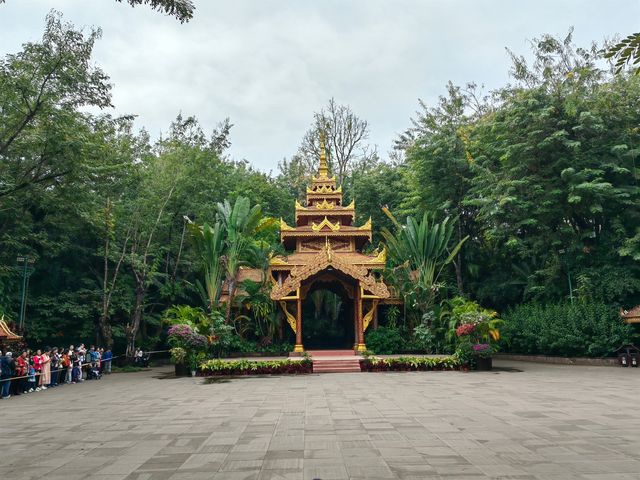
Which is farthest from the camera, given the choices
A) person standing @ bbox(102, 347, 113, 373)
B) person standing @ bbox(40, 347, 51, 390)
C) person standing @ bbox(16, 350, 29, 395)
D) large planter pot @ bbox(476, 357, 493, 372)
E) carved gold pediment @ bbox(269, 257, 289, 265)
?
carved gold pediment @ bbox(269, 257, 289, 265)

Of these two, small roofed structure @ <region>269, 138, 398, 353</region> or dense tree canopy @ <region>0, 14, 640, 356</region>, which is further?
small roofed structure @ <region>269, 138, 398, 353</region>

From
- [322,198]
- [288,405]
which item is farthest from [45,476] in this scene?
[322,198]

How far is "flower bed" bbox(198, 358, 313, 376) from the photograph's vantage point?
1659 centimetres

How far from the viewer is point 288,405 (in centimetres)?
966

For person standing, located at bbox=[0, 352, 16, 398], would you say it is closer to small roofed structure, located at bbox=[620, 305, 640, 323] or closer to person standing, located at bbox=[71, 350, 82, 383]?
person standing, located at bbox=[71, 350, 82, 383]

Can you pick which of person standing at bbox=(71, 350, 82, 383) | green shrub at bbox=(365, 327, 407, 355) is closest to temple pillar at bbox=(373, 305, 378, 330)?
green shrub at bbox=(365, 327, 407, 355)

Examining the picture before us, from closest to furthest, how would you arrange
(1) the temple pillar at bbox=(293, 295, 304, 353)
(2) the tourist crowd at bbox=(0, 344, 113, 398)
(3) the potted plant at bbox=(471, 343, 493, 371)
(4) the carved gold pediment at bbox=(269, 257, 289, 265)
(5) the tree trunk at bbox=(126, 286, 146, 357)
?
(2) the tourist crowd at bbox=(0, 344, 113, 398) → (3) the potted plant at bbox=(471, 343, 493, 371) → (1) the temple pillar at bbox=(293, 295, 304, 353) → (5) the tree trunk at bbox=(126, 286, 146, 357) → (4) the carved gold pediment at bbox=(269, 257, 289, 265)

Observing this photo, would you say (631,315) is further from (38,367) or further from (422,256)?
(38,367)

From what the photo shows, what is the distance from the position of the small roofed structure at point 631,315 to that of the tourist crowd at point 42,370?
19348 millimetres

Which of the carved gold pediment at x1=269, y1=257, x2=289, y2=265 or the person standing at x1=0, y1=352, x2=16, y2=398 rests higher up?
the carved gold pediment at x1=269, y1=257, x2=289, y2=265

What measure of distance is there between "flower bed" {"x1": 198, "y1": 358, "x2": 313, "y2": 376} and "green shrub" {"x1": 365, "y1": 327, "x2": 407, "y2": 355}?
5.00m

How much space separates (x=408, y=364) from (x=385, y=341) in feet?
12.5

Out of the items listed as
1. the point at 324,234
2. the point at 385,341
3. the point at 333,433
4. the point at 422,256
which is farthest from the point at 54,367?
the point at 422,256

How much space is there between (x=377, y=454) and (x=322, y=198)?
22.3m
